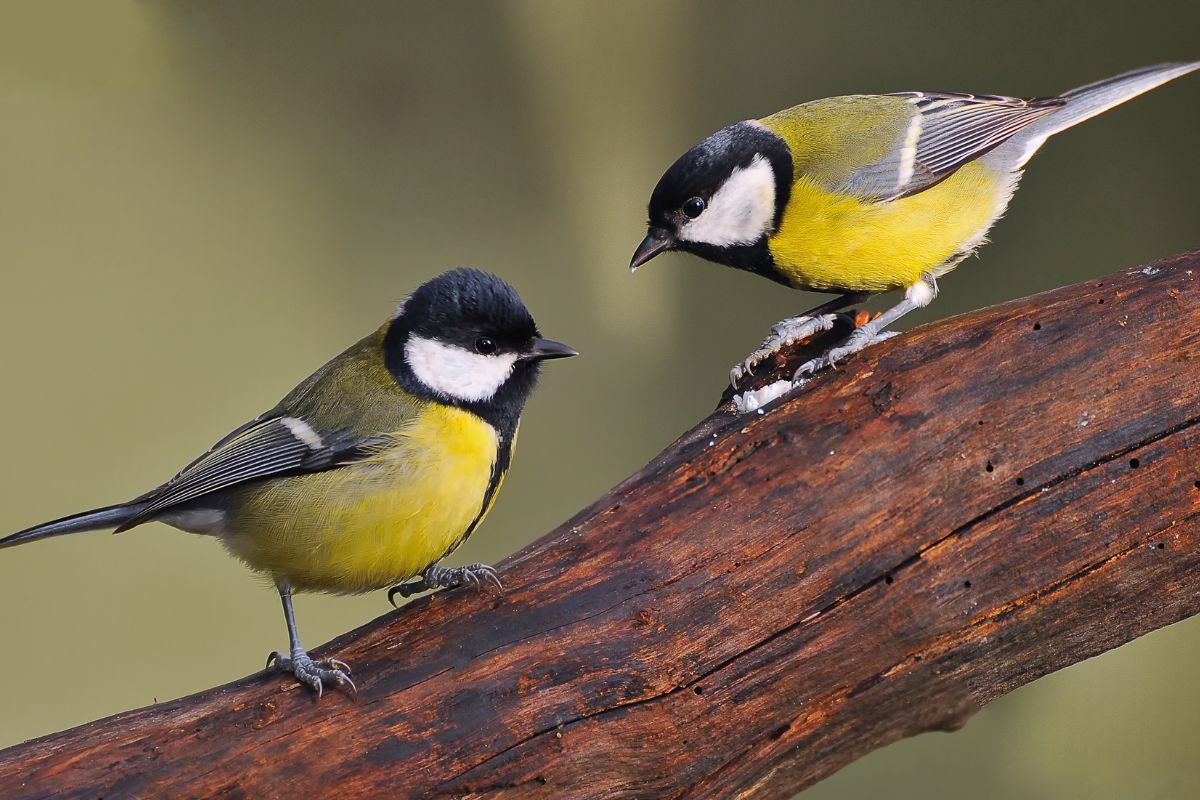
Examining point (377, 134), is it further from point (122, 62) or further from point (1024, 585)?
point (1024, 585)

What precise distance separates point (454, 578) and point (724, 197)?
58 centimetres

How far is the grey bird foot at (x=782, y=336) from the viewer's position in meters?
1.35

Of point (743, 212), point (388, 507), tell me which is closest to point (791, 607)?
point (388, 507)

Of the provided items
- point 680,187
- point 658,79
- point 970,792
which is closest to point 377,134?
point 658,79

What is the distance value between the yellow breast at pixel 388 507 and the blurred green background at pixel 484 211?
0.91 m

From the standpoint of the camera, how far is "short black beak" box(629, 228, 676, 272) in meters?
1.45

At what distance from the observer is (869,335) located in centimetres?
133

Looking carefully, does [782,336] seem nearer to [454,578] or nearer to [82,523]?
[454,578]

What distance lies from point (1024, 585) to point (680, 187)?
24.6 inches

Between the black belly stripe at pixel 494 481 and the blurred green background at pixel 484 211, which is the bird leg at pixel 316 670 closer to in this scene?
the black belly stripe at pixel 494 481

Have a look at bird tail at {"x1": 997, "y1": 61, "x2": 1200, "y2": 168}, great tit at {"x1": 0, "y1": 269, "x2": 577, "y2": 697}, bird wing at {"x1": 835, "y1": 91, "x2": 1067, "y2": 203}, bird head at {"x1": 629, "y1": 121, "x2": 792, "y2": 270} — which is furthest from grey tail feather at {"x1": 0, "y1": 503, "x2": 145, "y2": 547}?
bird tail at {"x1": 997, "y1": 61, "x2": 1200, "y2": 168}

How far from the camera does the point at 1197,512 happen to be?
1.13 m

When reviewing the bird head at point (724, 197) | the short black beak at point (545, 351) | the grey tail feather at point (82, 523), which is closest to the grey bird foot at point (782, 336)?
the bird head at point (724, 197)

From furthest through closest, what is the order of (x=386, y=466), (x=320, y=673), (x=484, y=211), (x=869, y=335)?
(x=484, y=211) < (x=869, y=335) < (x=386, y=466) < (x=320, y=673)
